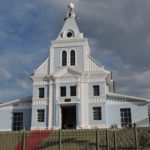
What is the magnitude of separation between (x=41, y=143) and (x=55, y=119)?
45.9 ft

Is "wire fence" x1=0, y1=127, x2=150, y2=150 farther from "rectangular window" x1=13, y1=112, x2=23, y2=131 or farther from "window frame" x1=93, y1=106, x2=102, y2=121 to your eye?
"rectangular window" x1=13, y1=112, x2=23, y2=131

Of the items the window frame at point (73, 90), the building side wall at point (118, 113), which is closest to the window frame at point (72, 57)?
the window frame at point (73, 90)

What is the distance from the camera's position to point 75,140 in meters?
17.9

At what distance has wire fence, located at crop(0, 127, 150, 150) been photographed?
641 inches

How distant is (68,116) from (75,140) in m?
15.7

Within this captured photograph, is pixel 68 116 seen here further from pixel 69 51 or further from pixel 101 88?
pixel 69 51

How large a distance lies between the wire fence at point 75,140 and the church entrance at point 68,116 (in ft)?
45.9

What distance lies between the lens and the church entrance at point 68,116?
107 ft

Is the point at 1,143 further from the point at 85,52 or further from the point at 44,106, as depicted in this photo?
the point at 85,52

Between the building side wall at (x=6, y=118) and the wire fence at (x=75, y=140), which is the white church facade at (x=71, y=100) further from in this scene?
the wire fence at (x=75, y=140)

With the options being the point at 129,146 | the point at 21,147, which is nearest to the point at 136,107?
the point at 129,146

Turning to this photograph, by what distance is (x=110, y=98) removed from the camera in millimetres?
32312

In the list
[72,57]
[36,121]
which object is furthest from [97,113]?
[72,57]

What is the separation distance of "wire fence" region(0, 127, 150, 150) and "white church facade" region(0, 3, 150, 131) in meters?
12.9
